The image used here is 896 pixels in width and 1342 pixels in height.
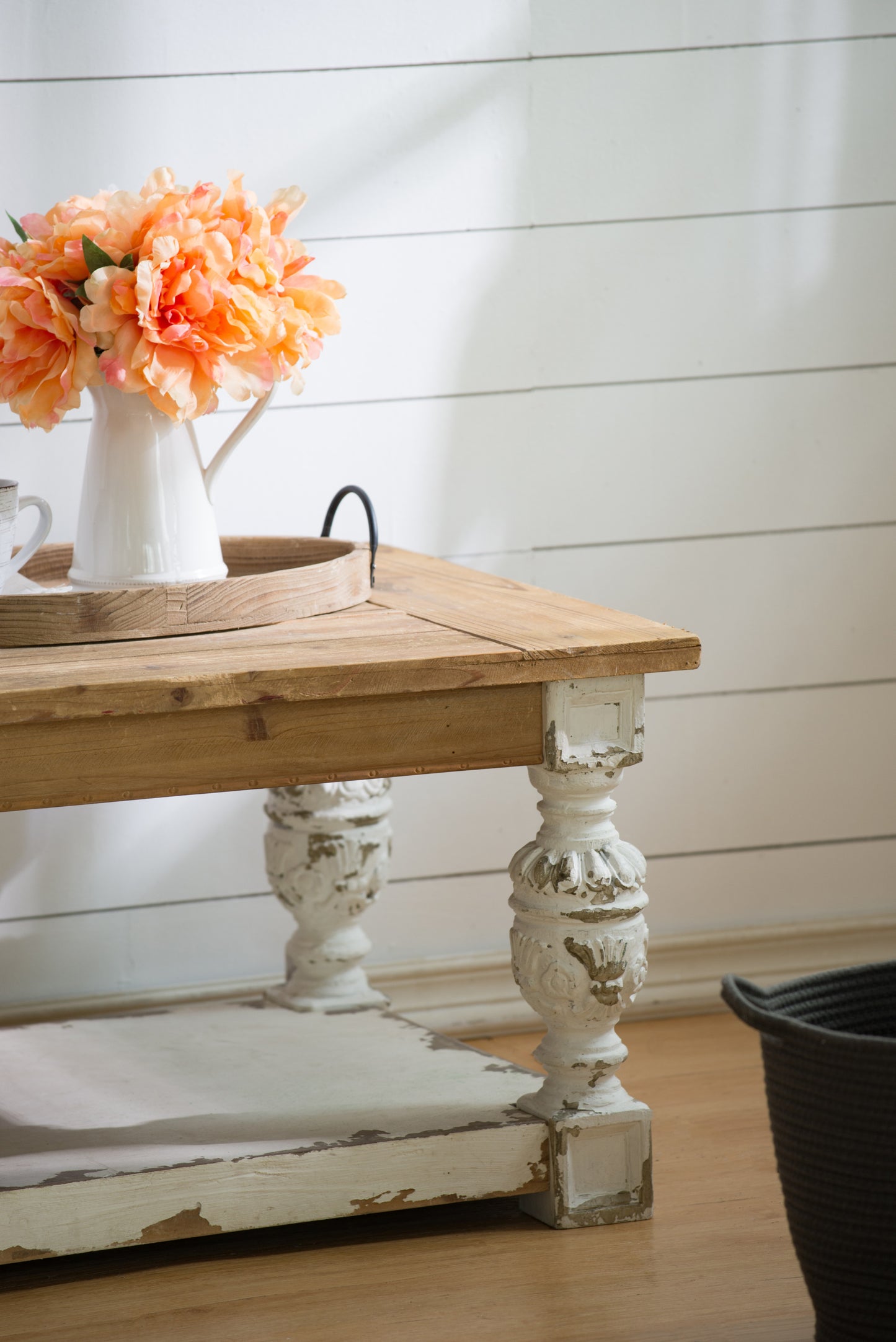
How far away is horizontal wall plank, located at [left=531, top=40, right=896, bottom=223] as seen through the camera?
176 cm

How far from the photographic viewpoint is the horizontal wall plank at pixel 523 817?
1745 mm

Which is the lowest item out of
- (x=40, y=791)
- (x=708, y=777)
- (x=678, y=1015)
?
(x=678, y=1015)

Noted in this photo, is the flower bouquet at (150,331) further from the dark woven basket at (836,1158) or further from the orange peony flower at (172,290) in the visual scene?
the dark woven basket at (836,1158)

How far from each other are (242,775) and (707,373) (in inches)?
36.1

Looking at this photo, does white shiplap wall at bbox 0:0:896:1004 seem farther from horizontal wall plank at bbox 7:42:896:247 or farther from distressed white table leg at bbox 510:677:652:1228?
distressed white table leg at bbox 510:677:652:1228

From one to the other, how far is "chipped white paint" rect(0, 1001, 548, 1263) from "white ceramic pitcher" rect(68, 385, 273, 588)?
466mm

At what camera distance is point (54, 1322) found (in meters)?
Answer: 1.19

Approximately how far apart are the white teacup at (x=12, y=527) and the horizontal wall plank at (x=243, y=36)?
0.52 m

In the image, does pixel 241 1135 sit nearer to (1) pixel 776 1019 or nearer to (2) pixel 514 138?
(1) pixel 776 1019

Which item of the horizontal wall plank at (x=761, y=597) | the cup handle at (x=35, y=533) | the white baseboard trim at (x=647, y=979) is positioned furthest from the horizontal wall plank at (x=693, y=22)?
the white baseboard trim at (x=647, y=979)

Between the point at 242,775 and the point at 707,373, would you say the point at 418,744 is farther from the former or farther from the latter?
the point at 707,373

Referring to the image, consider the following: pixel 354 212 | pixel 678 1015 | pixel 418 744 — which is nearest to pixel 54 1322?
pixel 418 744

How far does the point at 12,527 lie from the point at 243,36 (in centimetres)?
67

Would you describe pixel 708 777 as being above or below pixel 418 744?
below
